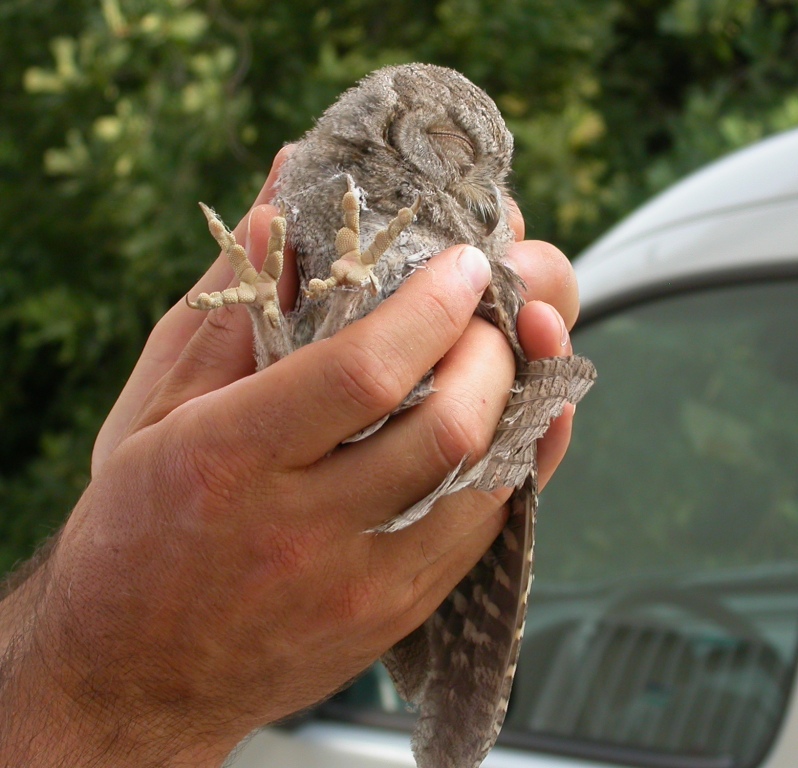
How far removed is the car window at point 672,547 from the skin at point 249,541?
4.62 feet

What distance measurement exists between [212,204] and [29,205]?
149cm

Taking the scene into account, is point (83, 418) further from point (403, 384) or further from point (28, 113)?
point (403, 384)

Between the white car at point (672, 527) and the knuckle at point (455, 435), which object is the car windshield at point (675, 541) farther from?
the knuckle at point (455, 435)

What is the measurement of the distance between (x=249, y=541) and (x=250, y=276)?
1.96 feet

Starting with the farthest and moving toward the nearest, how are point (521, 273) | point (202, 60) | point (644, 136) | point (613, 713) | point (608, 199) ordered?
point (644, 136)
point (608, 199)
point (202, 60)
point (613, 713)
point (521, 273)

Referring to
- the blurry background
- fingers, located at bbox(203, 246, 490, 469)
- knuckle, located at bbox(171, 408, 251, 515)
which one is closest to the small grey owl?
fingers, located at bbox(203, 246, 490, 469)

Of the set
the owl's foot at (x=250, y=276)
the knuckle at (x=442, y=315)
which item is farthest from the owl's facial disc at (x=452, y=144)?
the knuckle at (x=442, y=315)

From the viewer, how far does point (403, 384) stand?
6.17 ft

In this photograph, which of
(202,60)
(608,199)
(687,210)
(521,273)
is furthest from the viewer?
(608,199)

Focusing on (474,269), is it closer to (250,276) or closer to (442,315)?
(442,315)

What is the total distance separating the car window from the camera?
3.27m

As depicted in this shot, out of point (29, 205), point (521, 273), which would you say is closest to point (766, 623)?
point (521, 273)

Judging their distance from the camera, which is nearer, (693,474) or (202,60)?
(693,474)

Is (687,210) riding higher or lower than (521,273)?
lower
